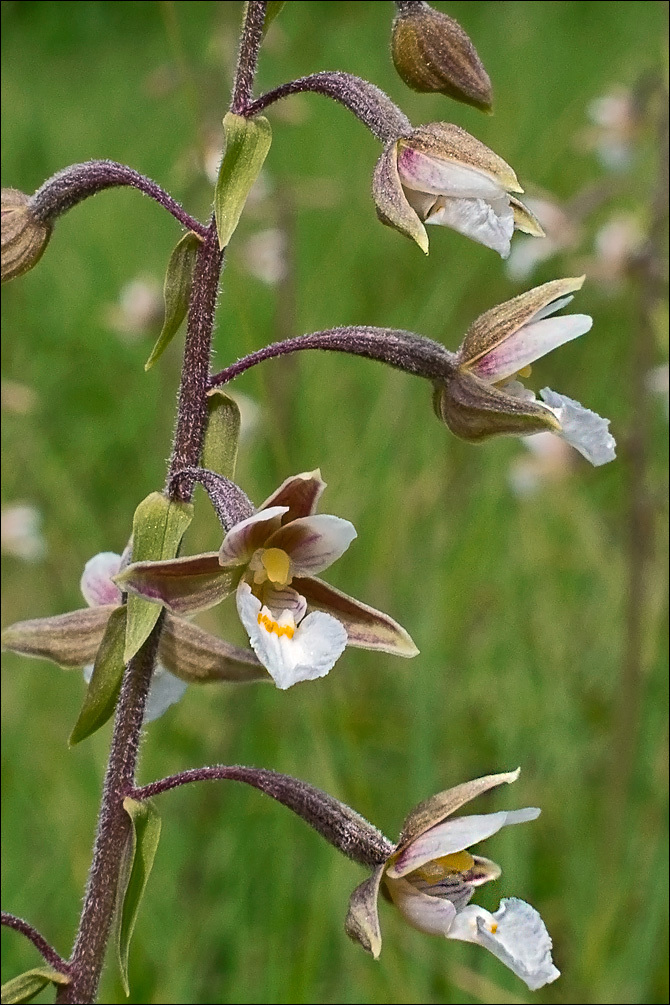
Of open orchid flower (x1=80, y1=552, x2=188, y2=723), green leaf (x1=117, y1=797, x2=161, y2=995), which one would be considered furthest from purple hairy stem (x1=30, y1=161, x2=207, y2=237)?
green leaf (x1=117, y1=797, x2=161, y2=995)

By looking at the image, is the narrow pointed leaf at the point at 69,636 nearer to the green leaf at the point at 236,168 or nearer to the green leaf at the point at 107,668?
the green leaf at the point at 107,668

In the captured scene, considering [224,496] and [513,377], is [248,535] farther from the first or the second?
[513,377]

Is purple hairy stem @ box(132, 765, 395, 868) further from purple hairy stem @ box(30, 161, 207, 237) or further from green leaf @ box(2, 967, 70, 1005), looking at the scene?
purple hairy stem @ box(30, 161, 207, 237)

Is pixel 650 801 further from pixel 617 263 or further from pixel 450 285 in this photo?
pixel 450 285

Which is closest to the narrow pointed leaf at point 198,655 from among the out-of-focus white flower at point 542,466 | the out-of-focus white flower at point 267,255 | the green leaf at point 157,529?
the green leaf at point 157,529

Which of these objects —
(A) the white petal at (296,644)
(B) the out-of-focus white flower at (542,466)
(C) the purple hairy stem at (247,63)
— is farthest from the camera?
(B) the out-of-focus white flower at (542,466)

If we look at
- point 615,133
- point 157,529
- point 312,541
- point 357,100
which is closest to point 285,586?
point 312,541
